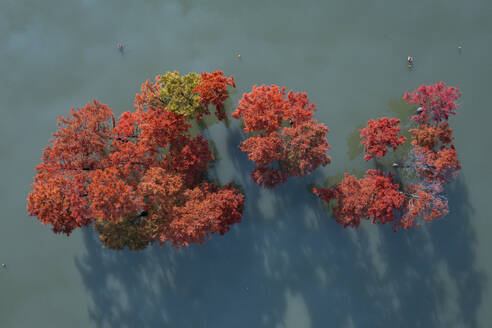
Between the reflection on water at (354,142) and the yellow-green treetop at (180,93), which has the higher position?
the yellow-green treetop at (180,93)

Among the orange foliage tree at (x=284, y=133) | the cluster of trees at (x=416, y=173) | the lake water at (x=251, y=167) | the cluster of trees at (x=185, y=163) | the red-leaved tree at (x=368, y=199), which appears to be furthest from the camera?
the lake water at (x=251, y=167)

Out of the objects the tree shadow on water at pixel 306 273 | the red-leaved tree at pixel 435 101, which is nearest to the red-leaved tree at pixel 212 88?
the tree shadow on water at pixel 306 273

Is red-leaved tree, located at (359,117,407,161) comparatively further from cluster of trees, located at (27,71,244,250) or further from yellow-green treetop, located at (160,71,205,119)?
yellow-green treetop, located at (160,71,205,119)

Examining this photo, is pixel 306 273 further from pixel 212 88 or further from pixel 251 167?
pixel 212 88

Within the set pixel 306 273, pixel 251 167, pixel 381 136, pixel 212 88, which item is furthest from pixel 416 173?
pixel 212 88

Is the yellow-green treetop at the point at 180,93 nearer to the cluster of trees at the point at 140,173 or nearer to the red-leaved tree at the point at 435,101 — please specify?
the cluster of trees at the point at 140,173

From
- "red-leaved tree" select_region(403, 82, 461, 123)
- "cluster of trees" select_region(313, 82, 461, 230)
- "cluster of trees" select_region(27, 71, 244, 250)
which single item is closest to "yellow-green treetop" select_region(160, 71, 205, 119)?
"cluster of trees" select_region(27, 71, 244, 250)

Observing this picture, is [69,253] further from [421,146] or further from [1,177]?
[421,146]
